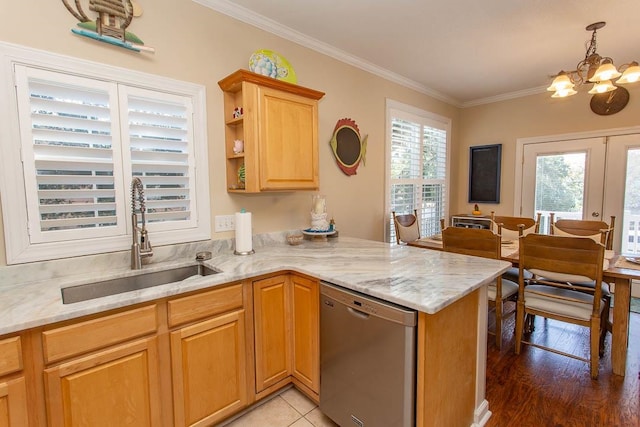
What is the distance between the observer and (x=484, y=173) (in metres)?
4.65

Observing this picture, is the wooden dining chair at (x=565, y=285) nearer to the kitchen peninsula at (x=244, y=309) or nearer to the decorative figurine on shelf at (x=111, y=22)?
the kitchen peninsula at (x=244, y=309)

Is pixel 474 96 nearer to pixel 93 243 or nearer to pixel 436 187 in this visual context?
pixel 436 187

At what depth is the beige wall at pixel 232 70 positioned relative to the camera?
5.23 feet

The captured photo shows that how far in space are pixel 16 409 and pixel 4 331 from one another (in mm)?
323

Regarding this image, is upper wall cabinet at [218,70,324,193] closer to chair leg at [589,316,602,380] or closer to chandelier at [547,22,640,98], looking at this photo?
chandelier at [547,22,640,98]

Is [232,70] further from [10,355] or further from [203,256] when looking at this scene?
[10,355]

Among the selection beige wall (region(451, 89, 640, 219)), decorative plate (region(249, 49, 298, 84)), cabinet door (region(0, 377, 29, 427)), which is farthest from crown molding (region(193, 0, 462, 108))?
cabinet door (region(0, 377, 29, 427))

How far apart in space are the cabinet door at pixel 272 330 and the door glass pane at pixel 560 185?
3972 millimetres

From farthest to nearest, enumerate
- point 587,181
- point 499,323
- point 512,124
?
1. point 512,124
2. point 587,181
3. point 499,323

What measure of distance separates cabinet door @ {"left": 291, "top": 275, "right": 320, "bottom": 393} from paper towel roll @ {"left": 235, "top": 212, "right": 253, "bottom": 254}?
46 cm

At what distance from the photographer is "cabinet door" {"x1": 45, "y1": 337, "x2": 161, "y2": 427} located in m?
1.21

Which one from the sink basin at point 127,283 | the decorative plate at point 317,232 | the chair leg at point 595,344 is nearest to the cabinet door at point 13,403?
the sink basin at point 127,283

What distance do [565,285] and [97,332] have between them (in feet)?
9.50

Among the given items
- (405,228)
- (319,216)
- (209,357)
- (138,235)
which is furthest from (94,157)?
(405,228)
